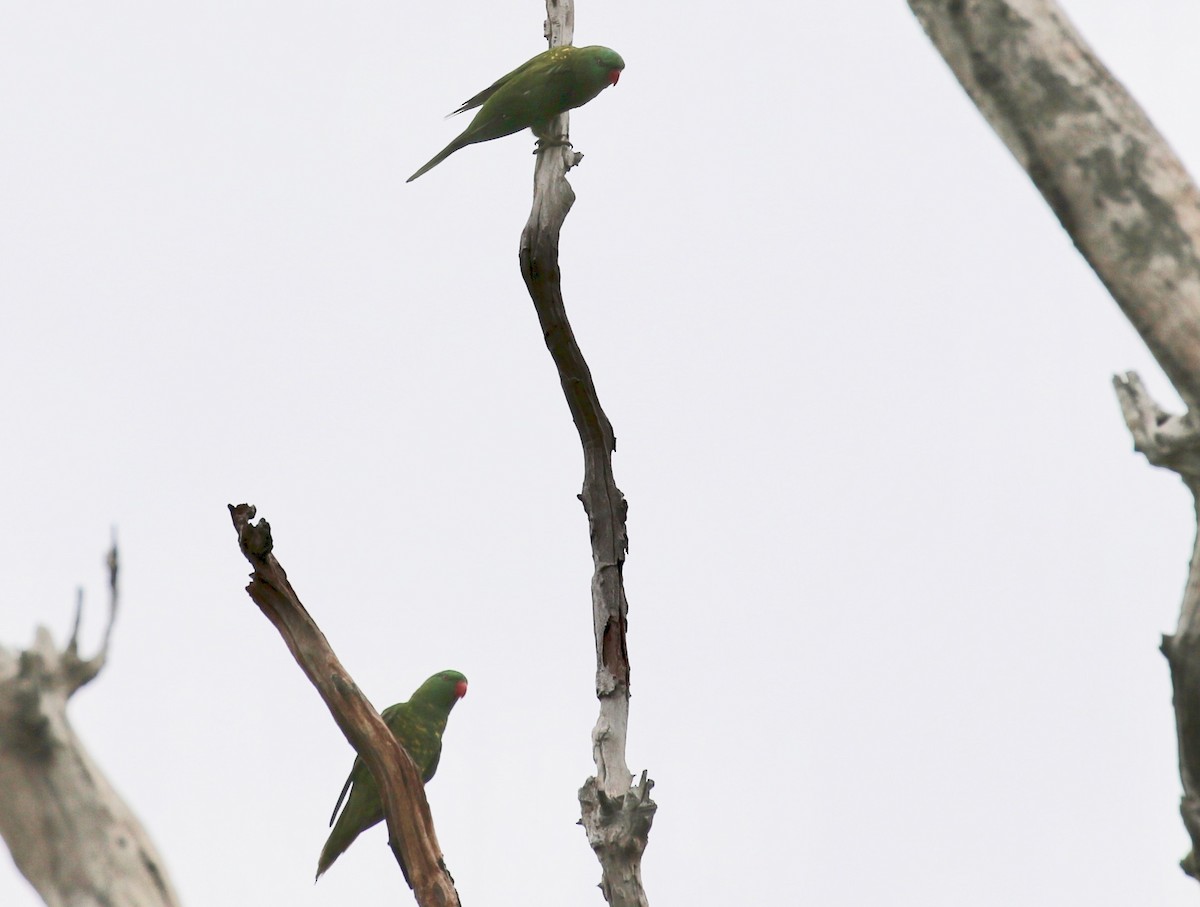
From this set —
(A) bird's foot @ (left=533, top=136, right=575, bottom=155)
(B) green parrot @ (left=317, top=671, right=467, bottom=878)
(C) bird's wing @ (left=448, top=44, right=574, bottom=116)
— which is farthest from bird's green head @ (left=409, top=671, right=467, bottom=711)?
(C) bird's wing @ (left=448, top=44, right=574, bottom=116)

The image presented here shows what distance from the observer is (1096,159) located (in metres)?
2.71

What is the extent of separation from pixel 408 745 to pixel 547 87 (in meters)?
3.41

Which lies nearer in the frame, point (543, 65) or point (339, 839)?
point (339, 839)

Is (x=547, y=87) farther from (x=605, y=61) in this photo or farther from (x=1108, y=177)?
(x=1108, y=177)

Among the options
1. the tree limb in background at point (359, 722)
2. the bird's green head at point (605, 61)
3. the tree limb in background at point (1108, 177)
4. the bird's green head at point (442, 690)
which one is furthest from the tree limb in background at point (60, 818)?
the bird's green head at point (605, 61)

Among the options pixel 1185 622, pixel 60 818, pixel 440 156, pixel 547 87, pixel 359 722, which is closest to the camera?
pixel 60 818

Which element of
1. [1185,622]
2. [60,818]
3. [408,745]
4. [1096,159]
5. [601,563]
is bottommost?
[1185,622]

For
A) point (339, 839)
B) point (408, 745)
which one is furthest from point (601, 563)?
point (339, 839)

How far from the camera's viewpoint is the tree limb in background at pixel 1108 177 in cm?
266

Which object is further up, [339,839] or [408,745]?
[408,745]

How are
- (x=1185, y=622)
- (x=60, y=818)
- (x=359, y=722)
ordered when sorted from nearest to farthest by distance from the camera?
(x=60, y=818) → (x=1185, y=622) → (x=359, y=722)

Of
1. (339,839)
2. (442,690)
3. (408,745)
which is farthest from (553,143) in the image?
(339,839)

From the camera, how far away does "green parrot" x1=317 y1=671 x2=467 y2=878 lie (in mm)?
5270

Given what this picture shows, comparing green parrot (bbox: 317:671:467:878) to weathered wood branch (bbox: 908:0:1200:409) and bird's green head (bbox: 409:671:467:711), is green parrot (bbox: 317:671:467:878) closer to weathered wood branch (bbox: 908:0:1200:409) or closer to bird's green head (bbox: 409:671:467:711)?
bird's green head (bbox: 409:671:467:711)
